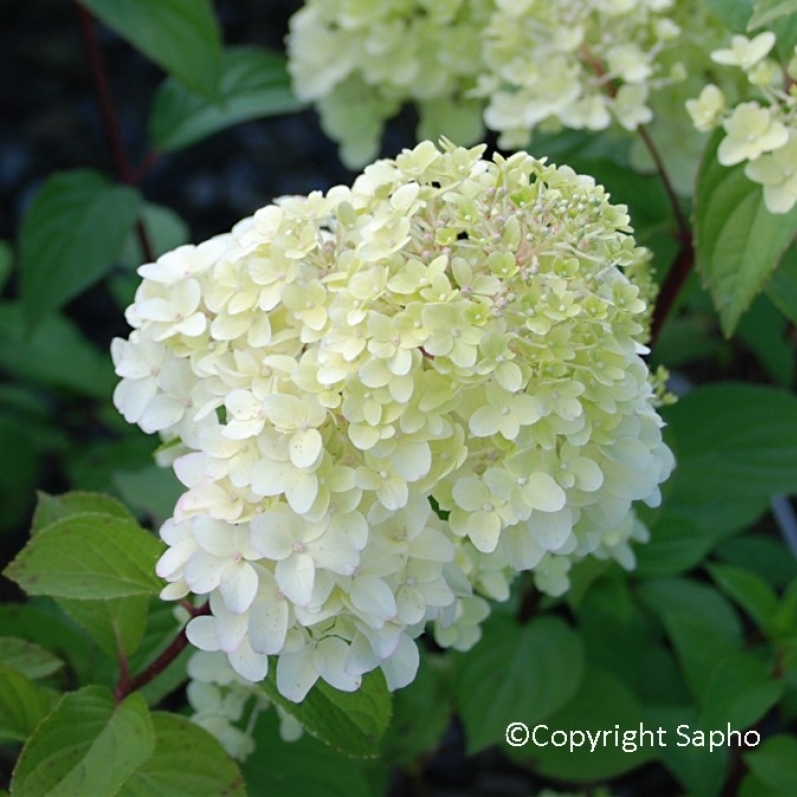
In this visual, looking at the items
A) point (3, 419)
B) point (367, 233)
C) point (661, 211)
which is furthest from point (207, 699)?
point (3, 419)

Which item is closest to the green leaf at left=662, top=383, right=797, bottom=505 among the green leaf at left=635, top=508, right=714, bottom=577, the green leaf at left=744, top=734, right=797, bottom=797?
the green leaf at left=635, top=508, right=714, bottom=577

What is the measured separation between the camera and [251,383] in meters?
0.80

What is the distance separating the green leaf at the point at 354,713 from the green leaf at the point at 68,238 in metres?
0.78

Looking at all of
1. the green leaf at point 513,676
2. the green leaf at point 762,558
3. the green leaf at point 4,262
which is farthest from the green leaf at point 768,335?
the green leaf at point 4,262

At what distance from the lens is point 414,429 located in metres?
0.73

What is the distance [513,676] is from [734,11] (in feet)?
2.43

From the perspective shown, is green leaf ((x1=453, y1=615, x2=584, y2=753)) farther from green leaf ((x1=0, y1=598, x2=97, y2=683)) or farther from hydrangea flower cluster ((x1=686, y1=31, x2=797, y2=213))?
hydrangea flower cluster ((x1=686, y1=31, x2=797, y2=213))

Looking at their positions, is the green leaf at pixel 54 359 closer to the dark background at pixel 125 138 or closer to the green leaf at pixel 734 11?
the dark background at pixel 125 138

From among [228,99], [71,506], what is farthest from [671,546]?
[228,99]

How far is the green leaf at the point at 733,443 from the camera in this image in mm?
1239

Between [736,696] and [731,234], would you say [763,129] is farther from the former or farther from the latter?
[736,696]

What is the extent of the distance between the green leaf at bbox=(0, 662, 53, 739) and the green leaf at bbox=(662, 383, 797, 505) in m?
0.68

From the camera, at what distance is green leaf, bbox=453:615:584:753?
127 cm

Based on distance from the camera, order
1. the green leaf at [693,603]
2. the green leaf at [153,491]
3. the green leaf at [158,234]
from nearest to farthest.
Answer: the green leaf at [153,491], the green leaf at [693,603], the green leaf at [158,234]
